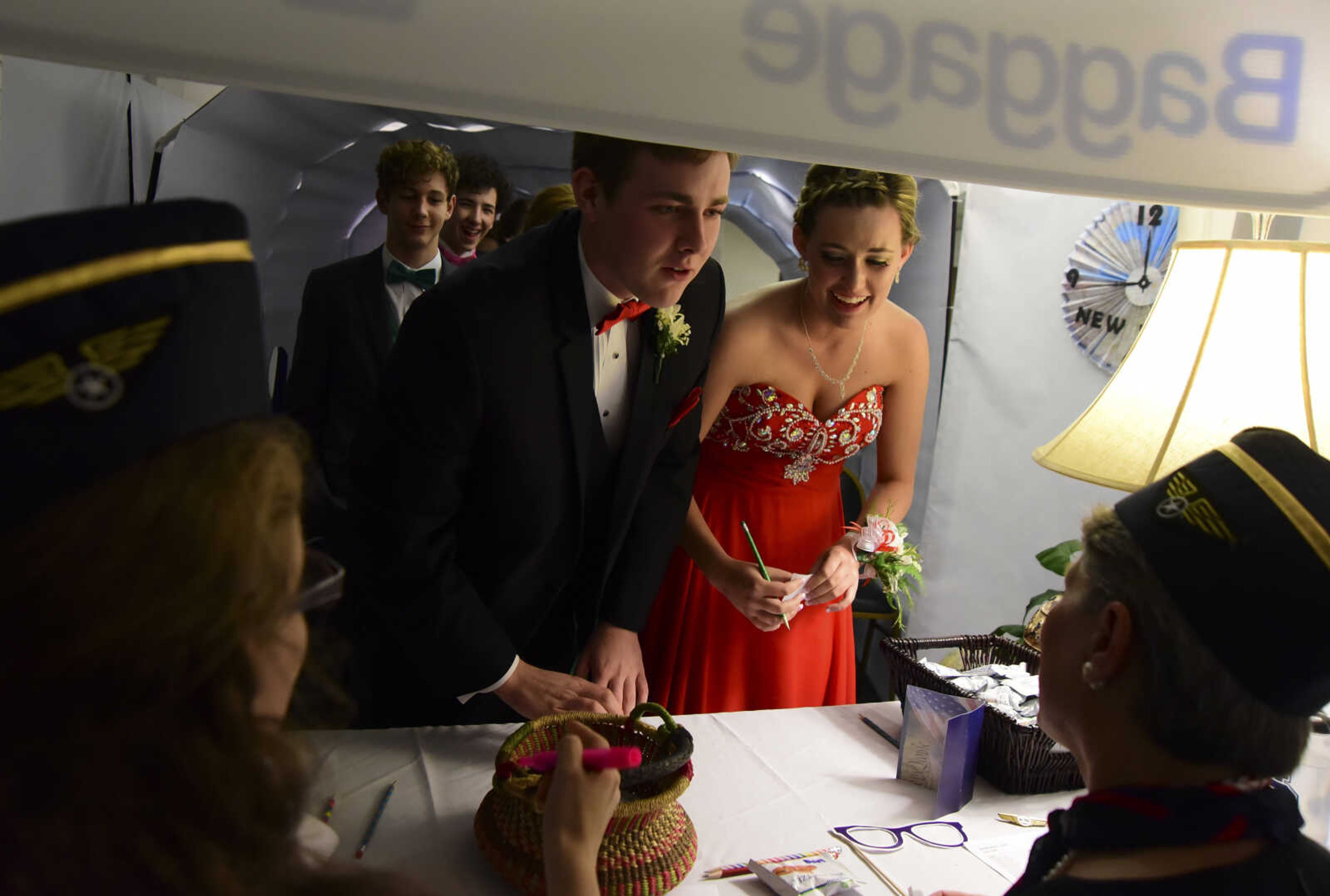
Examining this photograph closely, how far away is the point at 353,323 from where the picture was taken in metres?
3.79

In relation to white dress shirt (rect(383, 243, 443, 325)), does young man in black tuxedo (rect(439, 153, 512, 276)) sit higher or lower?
higher

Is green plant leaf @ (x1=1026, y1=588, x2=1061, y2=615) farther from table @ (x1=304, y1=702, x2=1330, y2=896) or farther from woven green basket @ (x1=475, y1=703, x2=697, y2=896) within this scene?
woven green basket @ (x1=475, y1=703, x2=697, y2=896)

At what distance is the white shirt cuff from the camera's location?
6.38ft

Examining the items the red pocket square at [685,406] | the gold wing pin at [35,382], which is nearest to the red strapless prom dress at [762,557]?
the red pocket square at [685,406]

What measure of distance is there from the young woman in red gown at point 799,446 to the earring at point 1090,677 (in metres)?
1.21

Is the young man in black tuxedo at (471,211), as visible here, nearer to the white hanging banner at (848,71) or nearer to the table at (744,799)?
the table at (744,799)

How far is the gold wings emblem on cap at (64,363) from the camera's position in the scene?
0.60 meters

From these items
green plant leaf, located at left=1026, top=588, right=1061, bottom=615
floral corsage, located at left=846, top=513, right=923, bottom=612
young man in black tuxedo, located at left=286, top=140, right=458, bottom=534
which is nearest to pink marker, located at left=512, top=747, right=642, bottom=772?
floral corsage, located at left=846, top=513, right=923, bottom=612

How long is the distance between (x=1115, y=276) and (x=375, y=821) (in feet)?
12.2

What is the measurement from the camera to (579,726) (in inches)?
60.0

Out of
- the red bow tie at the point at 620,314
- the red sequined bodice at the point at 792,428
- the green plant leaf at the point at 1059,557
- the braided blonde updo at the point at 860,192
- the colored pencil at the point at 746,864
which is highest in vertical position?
the braided blonde updo at the point at 860,192

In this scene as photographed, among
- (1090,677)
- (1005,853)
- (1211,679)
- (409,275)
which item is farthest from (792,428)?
(409,275)

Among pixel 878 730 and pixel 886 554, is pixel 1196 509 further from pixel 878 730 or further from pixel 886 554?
pixel 886 554

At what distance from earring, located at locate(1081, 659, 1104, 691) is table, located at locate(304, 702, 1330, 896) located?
1.57 feet
